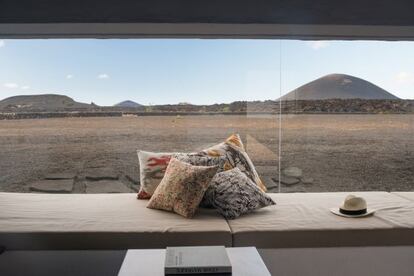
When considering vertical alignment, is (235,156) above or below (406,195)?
above

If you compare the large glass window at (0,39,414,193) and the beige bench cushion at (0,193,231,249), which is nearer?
the beige bench cushion at (0,193,231,249)

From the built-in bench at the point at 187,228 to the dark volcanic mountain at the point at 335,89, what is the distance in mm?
1129

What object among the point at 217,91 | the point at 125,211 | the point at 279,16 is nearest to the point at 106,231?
the point at 125,211

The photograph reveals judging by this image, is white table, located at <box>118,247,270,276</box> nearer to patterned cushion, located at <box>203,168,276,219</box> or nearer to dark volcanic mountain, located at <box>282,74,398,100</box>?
patterned cushion, located at <box>203,168,276,219</box>

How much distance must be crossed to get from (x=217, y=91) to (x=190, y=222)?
1.43 metres

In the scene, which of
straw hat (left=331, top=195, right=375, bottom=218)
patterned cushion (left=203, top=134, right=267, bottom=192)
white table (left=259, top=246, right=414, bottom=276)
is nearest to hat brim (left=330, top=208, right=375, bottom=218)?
straw hat (left=331, top=195, right=375, bottom=218)

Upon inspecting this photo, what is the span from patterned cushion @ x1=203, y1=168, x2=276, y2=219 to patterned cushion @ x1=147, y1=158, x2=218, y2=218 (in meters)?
0.12

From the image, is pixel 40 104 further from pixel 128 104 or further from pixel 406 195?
pixel 406 195

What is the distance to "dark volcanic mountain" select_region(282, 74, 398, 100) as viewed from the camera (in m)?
3.66

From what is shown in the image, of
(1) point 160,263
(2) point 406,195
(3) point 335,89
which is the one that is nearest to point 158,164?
(1) point 160,263

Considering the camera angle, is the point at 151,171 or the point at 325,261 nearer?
the point at 325,261

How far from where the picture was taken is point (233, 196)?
9.21 ft

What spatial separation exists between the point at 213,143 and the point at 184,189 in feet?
3.16

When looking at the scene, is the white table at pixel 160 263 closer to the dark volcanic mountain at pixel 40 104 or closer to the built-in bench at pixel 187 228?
the built-in bench at pixel 187 228
